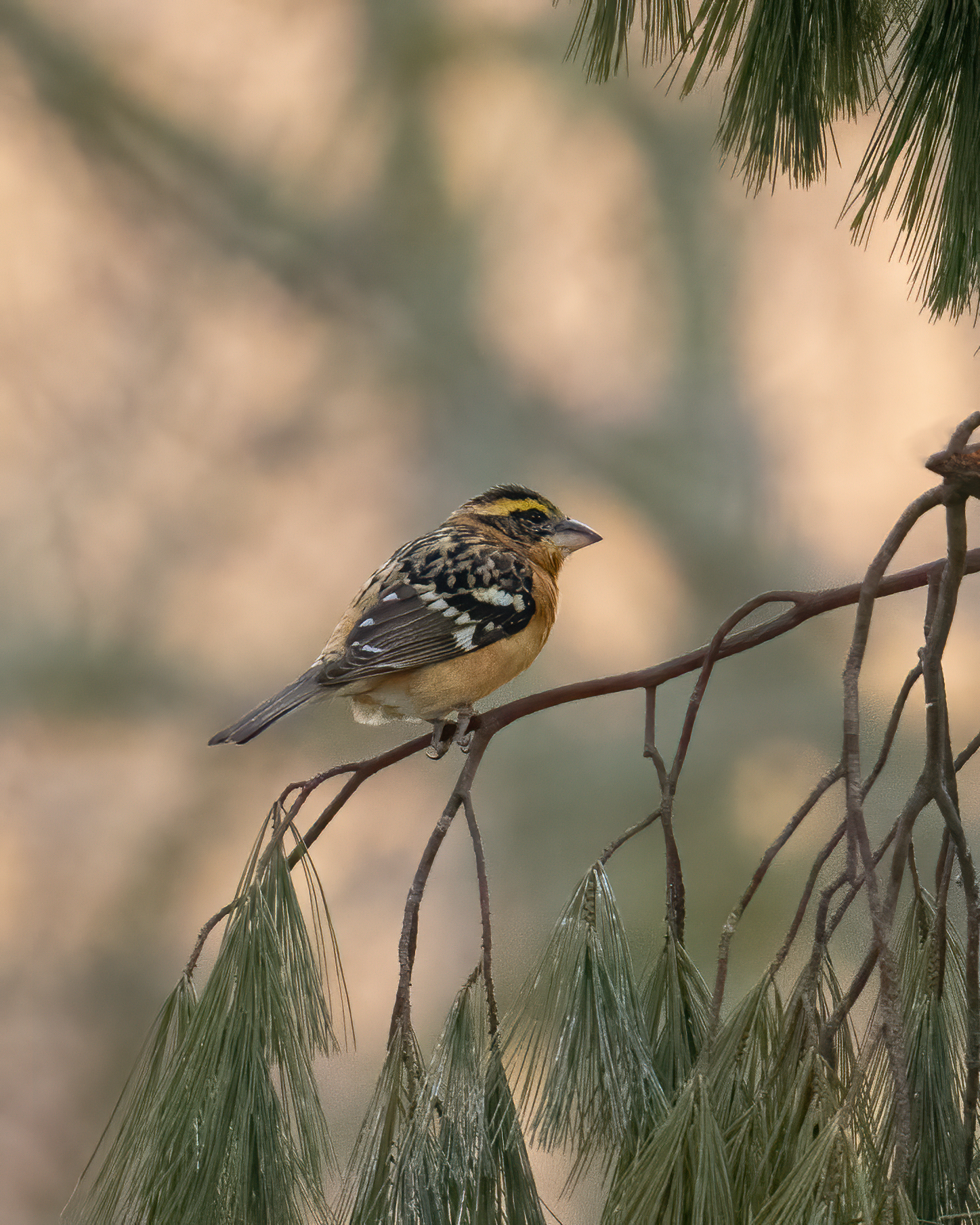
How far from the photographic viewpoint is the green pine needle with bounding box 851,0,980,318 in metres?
0.55

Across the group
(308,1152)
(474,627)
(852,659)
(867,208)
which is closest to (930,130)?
(867,208)

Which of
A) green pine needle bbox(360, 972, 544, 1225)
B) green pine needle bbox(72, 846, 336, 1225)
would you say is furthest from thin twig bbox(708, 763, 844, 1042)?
green pine needle bbox(72, 846, 336, 1225)

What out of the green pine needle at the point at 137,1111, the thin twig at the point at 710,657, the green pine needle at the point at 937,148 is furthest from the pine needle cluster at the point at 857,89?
the green pine needle at the point at 137,1111

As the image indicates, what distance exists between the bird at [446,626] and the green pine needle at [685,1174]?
316mm

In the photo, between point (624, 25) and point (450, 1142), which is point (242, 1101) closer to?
point (450, 1142)

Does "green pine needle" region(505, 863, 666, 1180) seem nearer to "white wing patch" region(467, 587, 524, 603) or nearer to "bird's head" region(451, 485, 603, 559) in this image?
"white wing patch" region(467, 587, 524, 603)

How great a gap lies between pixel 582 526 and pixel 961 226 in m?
0.37

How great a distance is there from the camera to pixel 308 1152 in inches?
23.4

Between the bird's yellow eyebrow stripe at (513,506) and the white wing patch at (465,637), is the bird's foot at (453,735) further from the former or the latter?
the bird's yellow eyebrow stripe at (513,506)

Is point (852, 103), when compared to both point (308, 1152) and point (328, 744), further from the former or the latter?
point (328, 744)

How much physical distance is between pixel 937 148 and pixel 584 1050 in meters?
0.53

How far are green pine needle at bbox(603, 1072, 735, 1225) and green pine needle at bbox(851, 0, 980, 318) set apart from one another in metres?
0.46

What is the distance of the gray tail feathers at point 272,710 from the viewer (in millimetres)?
599

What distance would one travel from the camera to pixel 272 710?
64 centimetres
